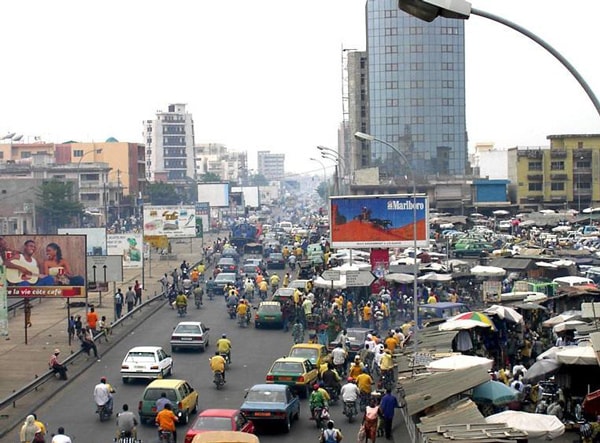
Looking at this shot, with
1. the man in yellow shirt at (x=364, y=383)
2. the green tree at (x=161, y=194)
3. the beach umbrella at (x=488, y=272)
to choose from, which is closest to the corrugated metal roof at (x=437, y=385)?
the man in yellow shirt at (x=364, y=383)

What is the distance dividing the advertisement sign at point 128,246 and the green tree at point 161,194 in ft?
316

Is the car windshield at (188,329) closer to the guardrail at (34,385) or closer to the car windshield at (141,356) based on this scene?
the guardrail at (34,385)

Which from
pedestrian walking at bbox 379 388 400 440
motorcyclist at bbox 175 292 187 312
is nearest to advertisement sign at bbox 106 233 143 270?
motorcyclist at bbox 175 292 187 312

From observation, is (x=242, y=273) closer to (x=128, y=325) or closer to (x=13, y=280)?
(x=128, y=325)

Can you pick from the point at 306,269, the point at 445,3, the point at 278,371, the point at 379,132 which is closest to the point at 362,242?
the point at 306,269

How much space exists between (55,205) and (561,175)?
53458 millimetres

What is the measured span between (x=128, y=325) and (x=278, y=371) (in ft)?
54.2

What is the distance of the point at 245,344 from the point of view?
35.9 meters

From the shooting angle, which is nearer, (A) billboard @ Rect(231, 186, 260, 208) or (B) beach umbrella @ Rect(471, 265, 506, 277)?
(B) beach umbrella @ Rect(471, 265, 506, 277)

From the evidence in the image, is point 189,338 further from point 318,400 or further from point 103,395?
point 318,400

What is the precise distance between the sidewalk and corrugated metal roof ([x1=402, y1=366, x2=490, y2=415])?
9.68 metres

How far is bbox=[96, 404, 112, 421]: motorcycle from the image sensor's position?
A: 23.6 m

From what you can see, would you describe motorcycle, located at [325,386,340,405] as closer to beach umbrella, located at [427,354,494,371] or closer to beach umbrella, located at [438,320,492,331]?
beach umbrella, located at [438,320,492,331]

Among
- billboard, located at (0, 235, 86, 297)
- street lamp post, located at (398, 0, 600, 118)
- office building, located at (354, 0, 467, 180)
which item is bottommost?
billboard, located at (0, 235, 86, 297)
